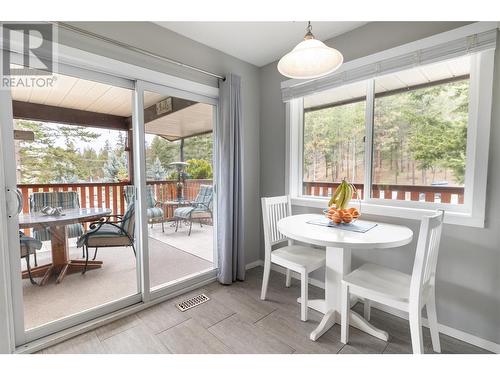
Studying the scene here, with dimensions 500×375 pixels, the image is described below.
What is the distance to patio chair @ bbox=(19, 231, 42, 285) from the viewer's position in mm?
1665

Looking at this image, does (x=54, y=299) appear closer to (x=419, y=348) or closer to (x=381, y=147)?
(x=419, y=348)

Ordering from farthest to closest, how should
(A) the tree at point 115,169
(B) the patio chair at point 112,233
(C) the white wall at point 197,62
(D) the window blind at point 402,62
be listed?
(B) the patio chair at point 112,233
(A) the tree at point 115,169
(C) the white wall at point 197,62
(D) the window blind at point 402,62

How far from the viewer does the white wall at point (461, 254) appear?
1572 mm

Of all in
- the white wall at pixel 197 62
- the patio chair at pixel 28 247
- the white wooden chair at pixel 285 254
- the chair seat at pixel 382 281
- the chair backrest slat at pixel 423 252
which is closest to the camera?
the chair backrest slat at pixel 423 252

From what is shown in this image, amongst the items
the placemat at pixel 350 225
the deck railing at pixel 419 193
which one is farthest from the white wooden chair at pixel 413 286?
the deck railing at pixel 419 193

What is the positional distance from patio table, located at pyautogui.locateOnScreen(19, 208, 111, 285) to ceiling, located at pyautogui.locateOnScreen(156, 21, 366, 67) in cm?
176

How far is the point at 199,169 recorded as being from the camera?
258 centimetres

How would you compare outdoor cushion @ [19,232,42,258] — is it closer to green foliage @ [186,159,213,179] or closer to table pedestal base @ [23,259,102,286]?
table pedestal base @ [23,259,102,286]

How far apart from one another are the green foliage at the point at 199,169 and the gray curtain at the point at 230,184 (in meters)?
0.15

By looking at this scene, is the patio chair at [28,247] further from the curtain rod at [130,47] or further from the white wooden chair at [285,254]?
the white wooden chair at [285,254]

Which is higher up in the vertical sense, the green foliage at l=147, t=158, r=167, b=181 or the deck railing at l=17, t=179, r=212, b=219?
the green foliage at l=147, t=158, r=167, b=181

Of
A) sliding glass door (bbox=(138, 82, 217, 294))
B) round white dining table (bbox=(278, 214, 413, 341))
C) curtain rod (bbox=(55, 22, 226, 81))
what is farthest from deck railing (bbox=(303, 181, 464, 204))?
curtain rod (bbox=(55, 22, 226, 81))
